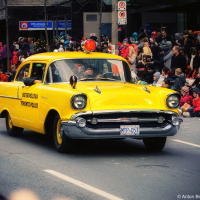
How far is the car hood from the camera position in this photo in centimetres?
1146

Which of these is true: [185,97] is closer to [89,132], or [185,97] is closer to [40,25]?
[89,132]

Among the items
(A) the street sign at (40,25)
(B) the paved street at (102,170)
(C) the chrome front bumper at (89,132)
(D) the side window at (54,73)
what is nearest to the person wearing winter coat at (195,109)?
(B) the paved street at (102,170)

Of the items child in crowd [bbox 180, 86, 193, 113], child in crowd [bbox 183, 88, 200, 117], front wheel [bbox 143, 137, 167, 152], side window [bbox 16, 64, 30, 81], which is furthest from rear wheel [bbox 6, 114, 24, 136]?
child in crowd [bbox 180, 86, 193, 113]

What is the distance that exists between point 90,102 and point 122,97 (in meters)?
0.53

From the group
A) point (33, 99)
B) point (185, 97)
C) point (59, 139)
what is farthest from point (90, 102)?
point (185, 97)

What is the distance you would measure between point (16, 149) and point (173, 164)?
3035 millimetres

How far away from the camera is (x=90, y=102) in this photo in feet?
37.5

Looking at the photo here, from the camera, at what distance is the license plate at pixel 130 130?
11461mm

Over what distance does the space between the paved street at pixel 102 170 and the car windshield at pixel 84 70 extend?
1.18 metres

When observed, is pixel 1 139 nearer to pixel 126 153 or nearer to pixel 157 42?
pixel 126 153

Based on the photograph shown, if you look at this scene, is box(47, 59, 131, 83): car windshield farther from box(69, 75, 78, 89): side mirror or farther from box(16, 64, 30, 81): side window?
box(16, 64, 30, 81): side window

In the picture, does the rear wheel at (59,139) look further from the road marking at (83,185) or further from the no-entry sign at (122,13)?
the no-entry sign at (122,13)

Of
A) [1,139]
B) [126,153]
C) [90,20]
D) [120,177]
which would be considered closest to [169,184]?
[120,177]

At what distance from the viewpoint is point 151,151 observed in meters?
12.4
